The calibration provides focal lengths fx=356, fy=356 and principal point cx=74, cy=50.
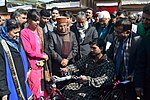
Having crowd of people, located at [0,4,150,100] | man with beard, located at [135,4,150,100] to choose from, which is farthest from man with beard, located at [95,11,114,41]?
man with beard, located at [135,4,150,100]

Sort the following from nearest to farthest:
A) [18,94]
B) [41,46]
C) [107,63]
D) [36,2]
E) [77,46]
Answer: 1. [18,94]
2. [107,63]
3. [41,46]
4. [77,46]
5. [36,2]

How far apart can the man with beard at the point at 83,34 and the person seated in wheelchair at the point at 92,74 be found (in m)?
0.99

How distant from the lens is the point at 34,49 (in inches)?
219

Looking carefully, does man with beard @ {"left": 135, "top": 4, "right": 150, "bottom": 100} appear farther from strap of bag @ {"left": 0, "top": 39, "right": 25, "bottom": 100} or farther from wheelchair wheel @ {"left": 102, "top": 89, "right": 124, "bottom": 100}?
strap of bag @ {"left": 0, "top": 39, "right": 25, "bottom": 100}

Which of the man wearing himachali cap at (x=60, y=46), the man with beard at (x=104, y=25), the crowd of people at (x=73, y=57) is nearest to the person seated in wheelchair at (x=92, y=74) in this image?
the crowd of people at (x=73, y=57)

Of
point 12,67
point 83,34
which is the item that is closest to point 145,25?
point 12,67

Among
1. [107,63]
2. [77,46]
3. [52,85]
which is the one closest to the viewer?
[107,63]

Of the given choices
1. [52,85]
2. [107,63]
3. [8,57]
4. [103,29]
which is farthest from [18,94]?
[103,29]

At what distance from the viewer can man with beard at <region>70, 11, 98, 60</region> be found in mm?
6195

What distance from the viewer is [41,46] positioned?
571 cm

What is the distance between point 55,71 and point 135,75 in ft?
6.65

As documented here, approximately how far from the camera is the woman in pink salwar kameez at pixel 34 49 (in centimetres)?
550

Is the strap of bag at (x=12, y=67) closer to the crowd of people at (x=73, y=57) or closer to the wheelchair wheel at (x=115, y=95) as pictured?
the crowd of people at (x=73, y=57)

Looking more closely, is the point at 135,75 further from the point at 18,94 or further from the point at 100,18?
the point at 100,18
